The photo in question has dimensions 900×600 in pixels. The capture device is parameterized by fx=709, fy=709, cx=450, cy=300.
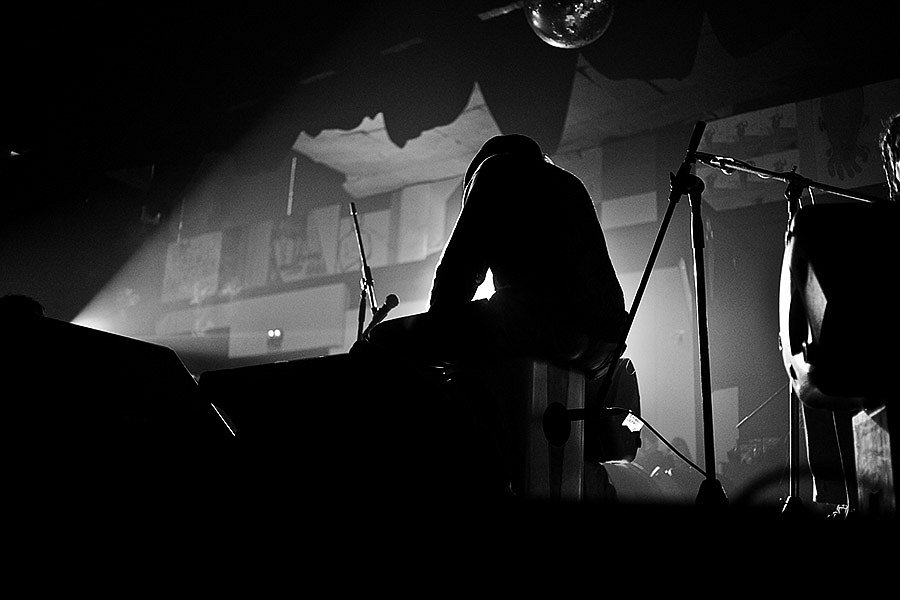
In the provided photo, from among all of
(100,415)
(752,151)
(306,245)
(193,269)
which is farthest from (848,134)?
(193,269)

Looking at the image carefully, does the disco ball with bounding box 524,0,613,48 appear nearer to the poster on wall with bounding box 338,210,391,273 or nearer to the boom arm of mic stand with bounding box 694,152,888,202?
the boom arm of mic stand with bounding box 694,152,888,202

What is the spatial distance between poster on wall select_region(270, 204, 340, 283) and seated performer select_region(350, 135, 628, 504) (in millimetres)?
5437

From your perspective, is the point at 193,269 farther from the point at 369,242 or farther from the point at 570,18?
the point at 570,18

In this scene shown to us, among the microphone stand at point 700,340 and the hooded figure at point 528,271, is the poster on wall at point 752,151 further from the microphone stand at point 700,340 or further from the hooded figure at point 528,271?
the hooded figure at point 528,271

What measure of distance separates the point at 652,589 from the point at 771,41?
15.6ft

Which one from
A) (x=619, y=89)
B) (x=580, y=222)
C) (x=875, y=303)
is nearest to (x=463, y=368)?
(x=580, y=222)

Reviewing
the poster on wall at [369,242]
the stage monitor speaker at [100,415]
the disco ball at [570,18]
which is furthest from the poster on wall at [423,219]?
the stage monitor speaker at [100,415]

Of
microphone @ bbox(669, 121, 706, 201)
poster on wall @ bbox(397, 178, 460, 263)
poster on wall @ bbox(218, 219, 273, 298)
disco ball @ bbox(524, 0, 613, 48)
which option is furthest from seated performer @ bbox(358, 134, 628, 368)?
poster on wall @ bbox(218, 219, 273, 298)

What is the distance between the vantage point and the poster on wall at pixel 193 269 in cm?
791

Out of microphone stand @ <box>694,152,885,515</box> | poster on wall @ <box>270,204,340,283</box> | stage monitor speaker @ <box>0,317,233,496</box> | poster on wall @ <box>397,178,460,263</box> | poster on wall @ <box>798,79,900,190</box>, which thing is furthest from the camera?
poster on wall @ <box>270,204,340,283</box>

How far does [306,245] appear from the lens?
24.8 ft

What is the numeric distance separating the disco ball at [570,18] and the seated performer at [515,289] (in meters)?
1.88

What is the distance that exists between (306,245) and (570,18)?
180 inches

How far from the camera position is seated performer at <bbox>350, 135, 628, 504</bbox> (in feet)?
5.95
